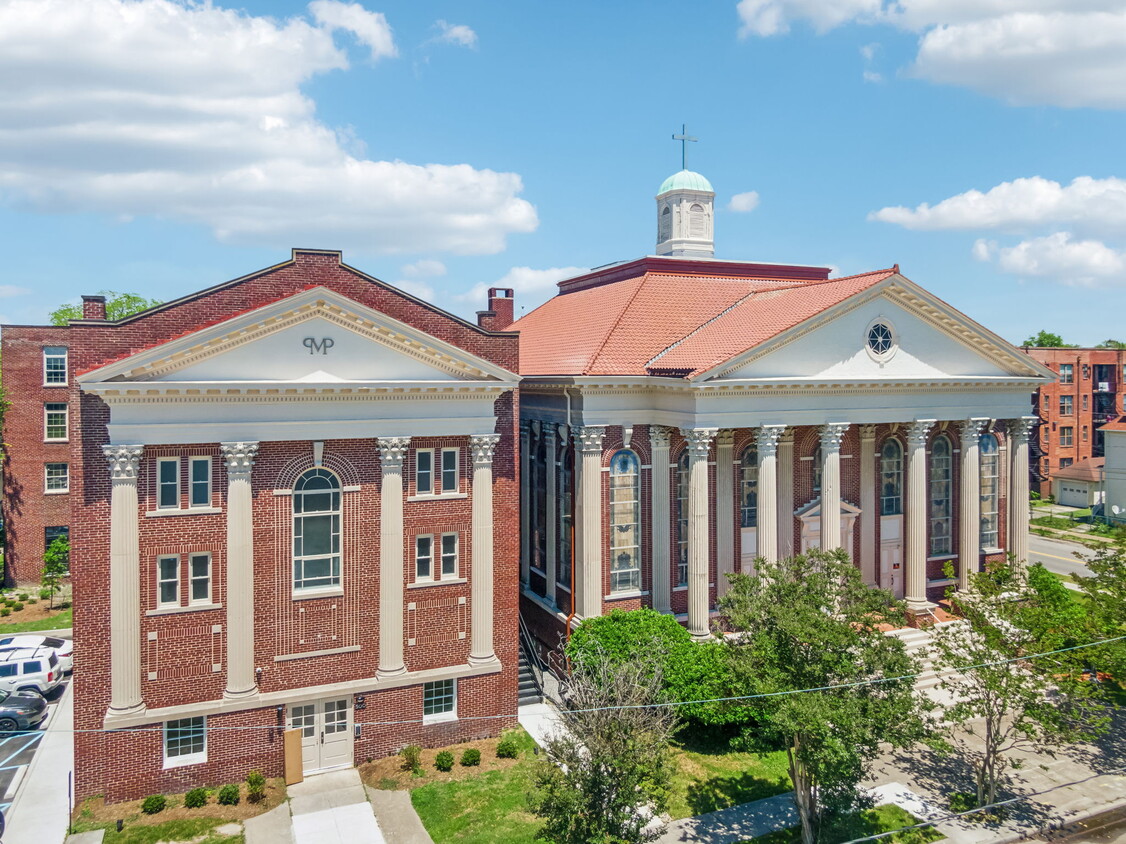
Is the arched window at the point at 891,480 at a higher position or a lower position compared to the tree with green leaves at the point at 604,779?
higher

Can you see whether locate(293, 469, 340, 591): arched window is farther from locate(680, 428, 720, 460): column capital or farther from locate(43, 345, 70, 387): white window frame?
locate(43, 345, 70, 387): white window frame

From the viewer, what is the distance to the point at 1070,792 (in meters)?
22.3

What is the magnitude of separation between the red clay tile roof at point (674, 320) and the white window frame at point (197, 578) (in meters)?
12.4

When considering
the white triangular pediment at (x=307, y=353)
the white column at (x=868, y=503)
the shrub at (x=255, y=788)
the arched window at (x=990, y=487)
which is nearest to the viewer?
the white triangular pediment at (x=307, y=353)

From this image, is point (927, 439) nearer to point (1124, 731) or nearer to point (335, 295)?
point (1124, 731)

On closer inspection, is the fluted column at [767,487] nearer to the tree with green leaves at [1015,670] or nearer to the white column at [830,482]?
the white column at [830,482]

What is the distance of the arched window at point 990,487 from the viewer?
112 ft

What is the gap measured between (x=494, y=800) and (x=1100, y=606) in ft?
Result: 59.5

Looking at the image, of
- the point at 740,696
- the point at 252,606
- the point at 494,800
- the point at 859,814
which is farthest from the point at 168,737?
the point at 859,814

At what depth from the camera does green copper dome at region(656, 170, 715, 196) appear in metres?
36.8

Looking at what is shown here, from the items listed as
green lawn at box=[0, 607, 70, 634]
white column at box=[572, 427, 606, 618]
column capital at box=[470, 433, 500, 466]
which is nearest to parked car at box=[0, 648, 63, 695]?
green lawn at box=[0, 607, 70, 634]

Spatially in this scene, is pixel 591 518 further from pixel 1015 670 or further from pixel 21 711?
pixel 21 711

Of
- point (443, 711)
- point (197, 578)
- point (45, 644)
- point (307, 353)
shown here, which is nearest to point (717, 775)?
point (443, 711)

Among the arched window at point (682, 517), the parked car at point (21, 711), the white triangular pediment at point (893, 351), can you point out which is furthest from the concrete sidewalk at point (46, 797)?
the white triangular pediment at point (893, 351)
